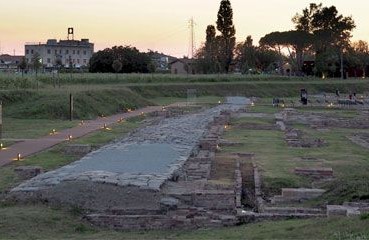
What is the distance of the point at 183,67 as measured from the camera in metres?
129

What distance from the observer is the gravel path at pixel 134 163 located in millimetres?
15664

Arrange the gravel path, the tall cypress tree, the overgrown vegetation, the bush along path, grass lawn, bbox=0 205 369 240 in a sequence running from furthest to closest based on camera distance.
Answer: the tall cypress tree < the overgrown vegetation < the bush along path < the gravel path < grass lawn, bbox=0 205 369 240

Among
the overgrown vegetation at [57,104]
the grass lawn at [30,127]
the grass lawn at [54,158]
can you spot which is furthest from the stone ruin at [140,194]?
the overgrown vegetation at [57,104]

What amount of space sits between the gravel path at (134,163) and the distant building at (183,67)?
87120 millimetres

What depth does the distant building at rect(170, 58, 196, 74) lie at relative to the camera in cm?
11659

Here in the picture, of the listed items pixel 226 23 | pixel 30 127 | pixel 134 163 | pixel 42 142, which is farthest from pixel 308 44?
pixel 134 163

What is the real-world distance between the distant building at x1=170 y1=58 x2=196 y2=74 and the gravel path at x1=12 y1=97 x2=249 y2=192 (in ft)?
286

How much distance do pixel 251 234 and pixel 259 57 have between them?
112802mm

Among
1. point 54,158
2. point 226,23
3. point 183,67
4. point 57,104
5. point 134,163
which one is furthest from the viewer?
point 183,67

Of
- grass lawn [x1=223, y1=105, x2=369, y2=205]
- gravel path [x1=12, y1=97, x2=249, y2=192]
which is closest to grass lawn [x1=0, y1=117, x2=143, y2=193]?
gravel path [x1=12, y1=97, x2=249, y2=192]

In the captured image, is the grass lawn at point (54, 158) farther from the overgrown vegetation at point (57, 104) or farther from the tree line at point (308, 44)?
the tree line at point (308, 44)

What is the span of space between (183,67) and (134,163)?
363ft

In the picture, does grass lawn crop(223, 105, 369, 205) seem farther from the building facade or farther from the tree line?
the building facade

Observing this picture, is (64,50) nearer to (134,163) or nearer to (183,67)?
(183,67)
